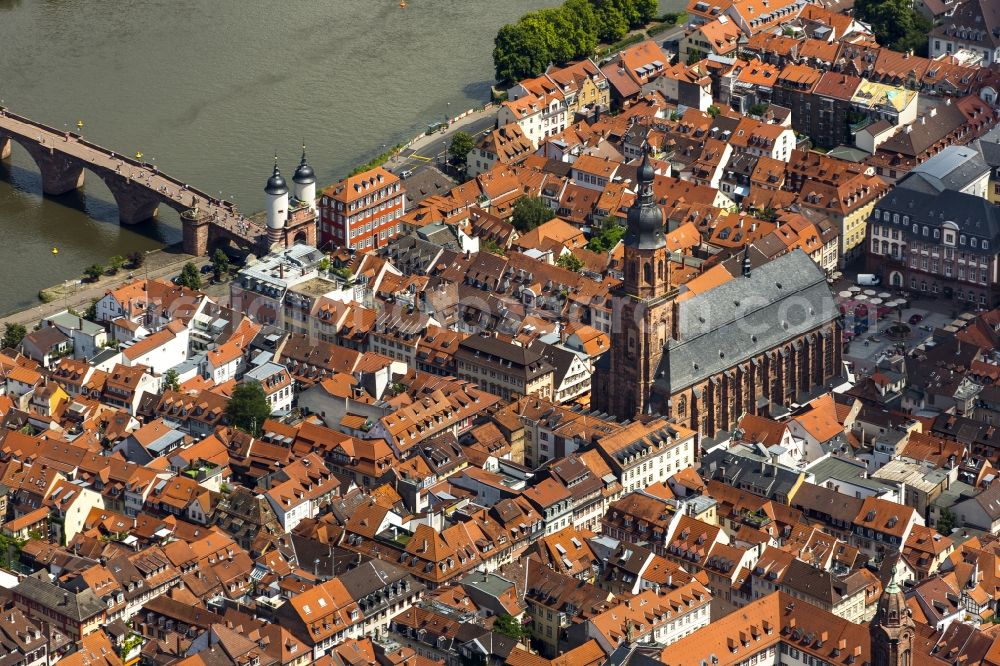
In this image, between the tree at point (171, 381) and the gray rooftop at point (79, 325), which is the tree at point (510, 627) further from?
the gray rooftop at point (79, 325)

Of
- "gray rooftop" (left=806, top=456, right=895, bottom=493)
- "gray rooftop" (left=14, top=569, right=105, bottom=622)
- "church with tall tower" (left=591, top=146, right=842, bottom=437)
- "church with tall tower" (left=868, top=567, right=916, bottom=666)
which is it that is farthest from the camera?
→ "church with tall tower" (left=591, top=146, right=842, bottom=437)

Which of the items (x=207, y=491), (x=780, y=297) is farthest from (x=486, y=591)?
(x=780, y=297)

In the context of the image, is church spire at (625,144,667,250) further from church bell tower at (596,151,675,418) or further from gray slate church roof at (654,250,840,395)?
gray slate church roof at (654,250,840,395)

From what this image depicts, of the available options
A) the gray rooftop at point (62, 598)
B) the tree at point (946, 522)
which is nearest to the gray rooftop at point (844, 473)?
the tree at point (946, 522)

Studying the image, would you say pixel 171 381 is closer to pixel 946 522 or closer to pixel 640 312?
pixel 640 312

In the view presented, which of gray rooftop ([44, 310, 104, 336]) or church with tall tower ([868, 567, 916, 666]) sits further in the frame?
gray rooftop ([44, 310, 104, 336])

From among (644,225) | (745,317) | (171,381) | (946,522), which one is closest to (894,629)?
(946,522)

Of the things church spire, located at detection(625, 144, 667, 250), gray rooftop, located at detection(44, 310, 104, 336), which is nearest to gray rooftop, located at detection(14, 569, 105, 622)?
gray rooftop, located at detection(44, 310, 104, 336)
